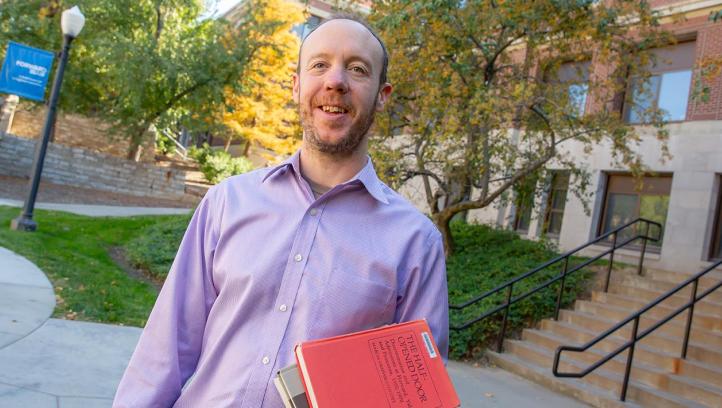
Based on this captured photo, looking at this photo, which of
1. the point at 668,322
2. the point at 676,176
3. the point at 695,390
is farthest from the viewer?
the point at 676,176

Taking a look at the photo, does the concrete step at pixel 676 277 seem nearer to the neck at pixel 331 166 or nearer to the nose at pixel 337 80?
the neck at pixel 331 166

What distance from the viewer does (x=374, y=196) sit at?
73.6 inches

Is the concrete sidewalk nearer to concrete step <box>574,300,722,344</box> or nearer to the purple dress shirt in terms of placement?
concrete step <box>574,300,722,344</box>

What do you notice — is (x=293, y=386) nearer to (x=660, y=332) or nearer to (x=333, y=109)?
(x=333, y=109)

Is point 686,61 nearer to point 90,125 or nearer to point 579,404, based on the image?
point 579,404

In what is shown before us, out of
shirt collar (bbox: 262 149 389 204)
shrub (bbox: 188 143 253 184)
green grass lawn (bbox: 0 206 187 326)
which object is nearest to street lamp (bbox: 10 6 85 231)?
green grass lawn (bbox: 0 206 187 326)

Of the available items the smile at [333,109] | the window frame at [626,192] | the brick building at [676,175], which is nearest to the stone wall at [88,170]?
the brick building at [676,175]

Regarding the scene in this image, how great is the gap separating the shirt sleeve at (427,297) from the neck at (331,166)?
0.33 metres

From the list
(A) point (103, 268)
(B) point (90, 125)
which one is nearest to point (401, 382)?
(A) point (103, 268)

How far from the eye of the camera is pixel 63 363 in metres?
5.10

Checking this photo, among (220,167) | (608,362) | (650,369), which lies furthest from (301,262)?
(220,167)

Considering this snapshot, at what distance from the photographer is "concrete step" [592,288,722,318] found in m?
9.25

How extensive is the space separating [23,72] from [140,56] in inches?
323

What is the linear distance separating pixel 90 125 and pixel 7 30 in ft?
31.8
